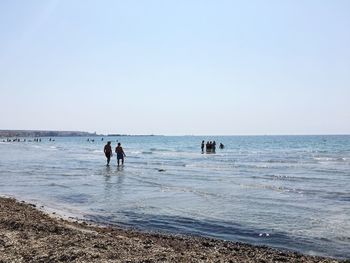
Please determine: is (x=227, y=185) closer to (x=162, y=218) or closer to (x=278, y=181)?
(x=278, y=181)

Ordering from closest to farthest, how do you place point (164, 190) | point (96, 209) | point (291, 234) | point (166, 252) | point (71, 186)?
point (166, 252)
point (291, 234)
point (96, 209)
point (164, 190)
point (71, 186)

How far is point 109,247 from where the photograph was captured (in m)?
9.73

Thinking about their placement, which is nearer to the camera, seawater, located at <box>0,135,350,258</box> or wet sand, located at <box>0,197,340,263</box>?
wet sand, located at <box>0,197,340,263</box>

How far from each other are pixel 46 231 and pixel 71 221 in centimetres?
257

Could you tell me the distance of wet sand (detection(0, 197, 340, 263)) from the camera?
888 centimetres

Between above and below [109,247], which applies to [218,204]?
below

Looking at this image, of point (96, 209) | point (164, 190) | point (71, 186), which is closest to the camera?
point (96, 209)

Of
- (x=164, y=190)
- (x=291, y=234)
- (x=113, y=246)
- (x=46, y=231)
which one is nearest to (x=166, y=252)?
(x=113, y=246)

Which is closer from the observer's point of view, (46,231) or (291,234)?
(46,231)

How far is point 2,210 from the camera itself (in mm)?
14656

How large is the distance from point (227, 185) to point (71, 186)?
804 cm

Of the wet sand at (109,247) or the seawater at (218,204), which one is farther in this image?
the seawater at (218,204)

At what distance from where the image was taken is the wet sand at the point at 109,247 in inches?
350

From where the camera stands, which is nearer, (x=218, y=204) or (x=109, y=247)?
(x=109, y=247)
